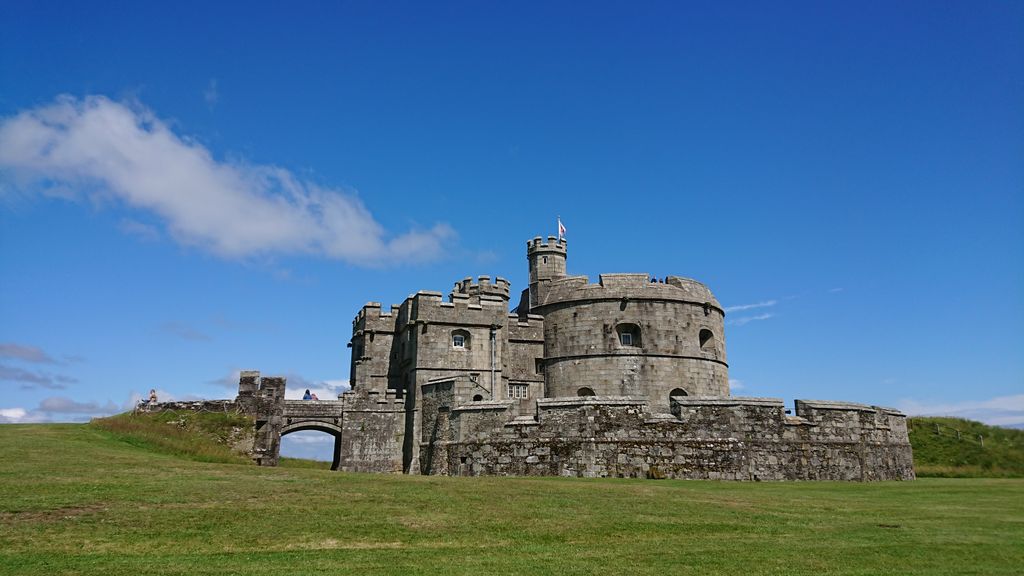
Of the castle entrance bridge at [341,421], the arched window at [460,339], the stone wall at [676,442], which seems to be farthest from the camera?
the arched window at [460,339]

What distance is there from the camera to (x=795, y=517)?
12.3 m

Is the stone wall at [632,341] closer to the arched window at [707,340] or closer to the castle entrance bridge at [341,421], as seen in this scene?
the arched window at [707,340]

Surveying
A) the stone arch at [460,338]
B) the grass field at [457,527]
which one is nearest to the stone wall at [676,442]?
the grass field at [457,527]

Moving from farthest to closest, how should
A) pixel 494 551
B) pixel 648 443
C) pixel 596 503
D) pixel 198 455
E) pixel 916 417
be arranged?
pixel 916 417
pixel 198 455
pixel 648 443
pixel 596 503
pixel 494 551

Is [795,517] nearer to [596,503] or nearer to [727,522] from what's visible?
[727,522]

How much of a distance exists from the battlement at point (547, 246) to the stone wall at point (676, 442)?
1918 centimetres

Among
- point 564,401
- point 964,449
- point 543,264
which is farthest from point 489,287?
point 964,449

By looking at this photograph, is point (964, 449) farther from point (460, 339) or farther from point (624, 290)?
point (460, 339)

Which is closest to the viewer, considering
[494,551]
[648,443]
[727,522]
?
[494,551]

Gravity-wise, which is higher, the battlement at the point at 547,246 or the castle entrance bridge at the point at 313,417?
the battlement at the point at 547,246

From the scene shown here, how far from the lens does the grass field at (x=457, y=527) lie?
860 centimetres

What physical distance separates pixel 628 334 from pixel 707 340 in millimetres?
5011

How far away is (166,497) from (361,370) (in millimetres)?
24863

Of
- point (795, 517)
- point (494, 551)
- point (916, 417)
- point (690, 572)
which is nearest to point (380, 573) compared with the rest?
point (494, 551)
